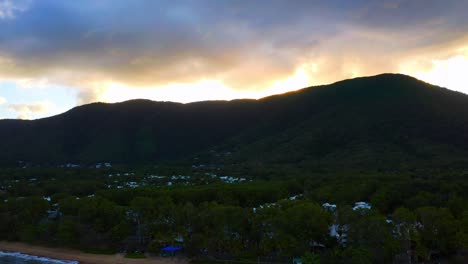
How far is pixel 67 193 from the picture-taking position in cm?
8156

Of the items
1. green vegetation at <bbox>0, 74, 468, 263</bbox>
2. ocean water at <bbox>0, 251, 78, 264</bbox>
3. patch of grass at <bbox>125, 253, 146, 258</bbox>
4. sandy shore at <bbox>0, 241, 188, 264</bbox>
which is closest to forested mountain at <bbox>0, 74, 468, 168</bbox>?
green vegetation at <bbox>0, 74, 468, 263</bbox>

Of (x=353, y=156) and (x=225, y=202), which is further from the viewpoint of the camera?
(x=353, y=156)

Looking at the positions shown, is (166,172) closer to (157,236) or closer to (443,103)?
(157,236)

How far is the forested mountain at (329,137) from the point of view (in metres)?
127

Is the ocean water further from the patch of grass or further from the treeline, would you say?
the patch of grass

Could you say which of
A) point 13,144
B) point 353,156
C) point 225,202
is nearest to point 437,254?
point 225,202

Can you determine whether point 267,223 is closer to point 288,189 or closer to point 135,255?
point 135,255

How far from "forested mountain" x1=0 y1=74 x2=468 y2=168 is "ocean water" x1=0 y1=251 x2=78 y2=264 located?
80599 mm

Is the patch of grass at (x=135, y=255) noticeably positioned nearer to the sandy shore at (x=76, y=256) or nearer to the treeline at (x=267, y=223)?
the sandy shore at (x=76, y=256)

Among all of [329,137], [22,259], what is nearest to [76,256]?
[22,259]

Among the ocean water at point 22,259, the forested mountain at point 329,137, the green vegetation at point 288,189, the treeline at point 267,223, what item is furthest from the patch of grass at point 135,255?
the forested mountain at point 329,137

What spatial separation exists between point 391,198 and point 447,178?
20.1m

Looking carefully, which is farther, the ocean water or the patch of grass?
the ocean water

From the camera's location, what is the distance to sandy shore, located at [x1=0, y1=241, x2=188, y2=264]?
1886 inches
